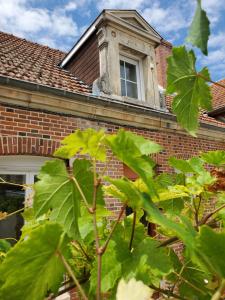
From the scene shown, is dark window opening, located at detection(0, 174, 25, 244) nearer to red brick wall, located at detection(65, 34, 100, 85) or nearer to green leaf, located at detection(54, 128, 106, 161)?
red brick wall, located at detection(65, 34, 100, 85)

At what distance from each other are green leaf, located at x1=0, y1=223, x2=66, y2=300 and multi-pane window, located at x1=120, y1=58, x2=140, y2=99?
6.56 meters

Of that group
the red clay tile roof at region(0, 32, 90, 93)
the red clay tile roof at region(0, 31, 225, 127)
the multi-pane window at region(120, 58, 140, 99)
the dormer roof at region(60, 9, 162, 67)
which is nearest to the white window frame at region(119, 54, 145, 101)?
the multi-pane window at region(120, 58, 140, 99)

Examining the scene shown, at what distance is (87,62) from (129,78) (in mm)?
1146

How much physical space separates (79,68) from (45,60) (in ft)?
3.89

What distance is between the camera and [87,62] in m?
7.08

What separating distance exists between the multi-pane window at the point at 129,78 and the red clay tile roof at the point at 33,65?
103 centimetres

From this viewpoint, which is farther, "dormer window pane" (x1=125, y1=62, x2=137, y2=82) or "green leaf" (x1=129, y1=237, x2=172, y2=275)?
"dormer window pane" (x1=125, y1=62, x2=137, y2=82)

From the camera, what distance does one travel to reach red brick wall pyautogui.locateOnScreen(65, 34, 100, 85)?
22.4ft

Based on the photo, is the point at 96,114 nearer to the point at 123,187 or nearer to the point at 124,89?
the point at 124,89

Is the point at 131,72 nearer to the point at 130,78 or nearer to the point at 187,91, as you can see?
the point at 130,78

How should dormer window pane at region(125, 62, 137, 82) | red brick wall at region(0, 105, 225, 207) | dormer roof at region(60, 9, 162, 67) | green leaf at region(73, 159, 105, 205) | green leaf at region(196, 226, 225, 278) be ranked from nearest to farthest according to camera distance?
green leaf at region(196, 226, 225, 278) < green leaf at region(73, 159, 105, 205) < red brick wall at region(0, 105, 225, 207) < dormer roof at region(60, 9, 162, 67) < dormer window pane at region(125, 62, 137, 82)

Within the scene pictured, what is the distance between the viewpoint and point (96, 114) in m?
5.61

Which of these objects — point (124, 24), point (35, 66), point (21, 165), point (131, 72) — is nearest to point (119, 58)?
point (131, 72)

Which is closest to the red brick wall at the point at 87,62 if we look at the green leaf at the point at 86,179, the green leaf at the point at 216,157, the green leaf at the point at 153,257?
the green leaf at the point at 216,157
